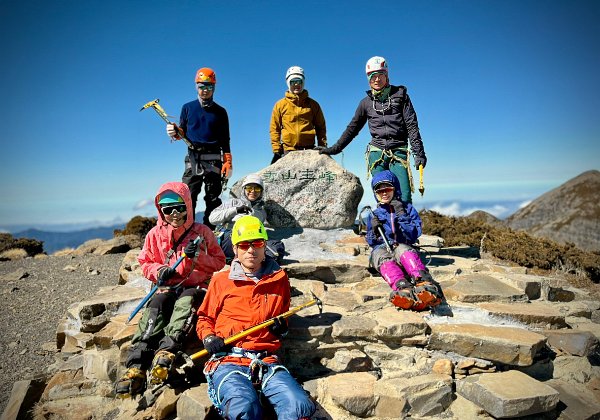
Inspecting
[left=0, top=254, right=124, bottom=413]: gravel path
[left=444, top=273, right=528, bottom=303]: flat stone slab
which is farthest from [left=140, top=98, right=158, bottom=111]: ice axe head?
[left=444, top=273, right=528, bottom=303]: flat stone slab

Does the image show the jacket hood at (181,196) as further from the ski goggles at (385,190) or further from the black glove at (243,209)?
the ski goggles at (385,190)

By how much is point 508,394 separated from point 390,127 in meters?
4.85

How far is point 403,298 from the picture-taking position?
5.16 metres

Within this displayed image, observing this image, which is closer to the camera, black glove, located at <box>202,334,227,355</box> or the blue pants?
the blue pants

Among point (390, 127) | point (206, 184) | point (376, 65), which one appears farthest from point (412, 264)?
point (206, 184)

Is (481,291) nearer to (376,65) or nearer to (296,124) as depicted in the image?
(376,65)

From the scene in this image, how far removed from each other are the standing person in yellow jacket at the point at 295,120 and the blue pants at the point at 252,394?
6.55m

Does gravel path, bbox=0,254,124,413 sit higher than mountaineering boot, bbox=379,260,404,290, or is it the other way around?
mountaineering boot, bbox=379,260,404,290

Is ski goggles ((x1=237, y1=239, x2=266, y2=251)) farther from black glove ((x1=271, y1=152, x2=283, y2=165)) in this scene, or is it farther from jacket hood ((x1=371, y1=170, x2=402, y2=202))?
black glove ((x1=271, y1=152, x2=283, y2=165))

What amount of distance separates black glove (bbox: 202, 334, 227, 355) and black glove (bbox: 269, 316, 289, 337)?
570 millimetres

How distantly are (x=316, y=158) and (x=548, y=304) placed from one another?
5724 millimetres

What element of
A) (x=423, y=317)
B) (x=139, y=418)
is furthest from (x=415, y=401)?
(x=139, y=418)

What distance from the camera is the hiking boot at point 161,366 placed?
3.96 metres

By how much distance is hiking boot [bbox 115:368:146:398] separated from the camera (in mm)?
4211
